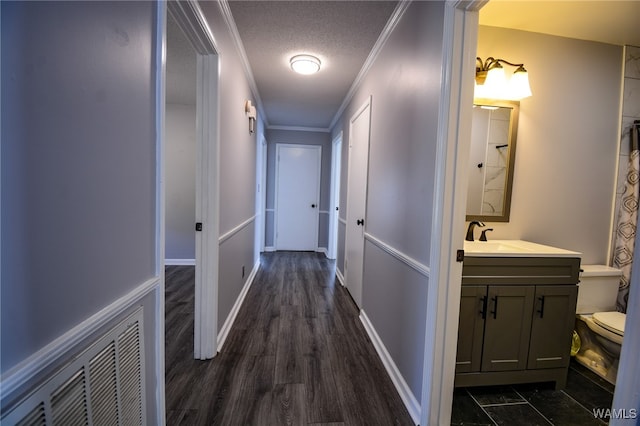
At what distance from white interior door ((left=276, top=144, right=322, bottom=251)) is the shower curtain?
406cm

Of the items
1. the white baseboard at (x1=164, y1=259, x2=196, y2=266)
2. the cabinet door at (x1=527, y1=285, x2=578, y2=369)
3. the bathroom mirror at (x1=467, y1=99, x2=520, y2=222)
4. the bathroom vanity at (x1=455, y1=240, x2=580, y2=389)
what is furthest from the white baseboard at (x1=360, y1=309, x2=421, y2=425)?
the white baseboard at (x1=164, y1=259, x2=196, y2=266)

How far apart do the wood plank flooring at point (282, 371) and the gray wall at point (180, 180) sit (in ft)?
4.41

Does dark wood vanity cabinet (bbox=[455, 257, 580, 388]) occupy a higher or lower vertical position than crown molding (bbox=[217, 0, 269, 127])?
lower

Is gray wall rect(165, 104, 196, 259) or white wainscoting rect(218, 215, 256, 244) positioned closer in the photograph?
white wainscoting rect(218, 215, 256, 244)

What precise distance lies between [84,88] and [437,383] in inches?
69.2

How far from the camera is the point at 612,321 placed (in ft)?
5.84

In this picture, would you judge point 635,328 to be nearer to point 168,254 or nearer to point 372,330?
point 372,330

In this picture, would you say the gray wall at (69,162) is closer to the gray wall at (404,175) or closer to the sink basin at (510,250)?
the gray wall at (404,175)

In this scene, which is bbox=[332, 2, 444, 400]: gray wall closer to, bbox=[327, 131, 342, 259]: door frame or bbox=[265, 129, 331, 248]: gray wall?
bbox=[327, 131, 342, 259]: door frame

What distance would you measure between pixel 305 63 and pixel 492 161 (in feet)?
5.91

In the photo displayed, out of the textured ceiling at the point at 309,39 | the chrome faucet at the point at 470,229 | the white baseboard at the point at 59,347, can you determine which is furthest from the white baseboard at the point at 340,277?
the white baseboard at the point at 59,347

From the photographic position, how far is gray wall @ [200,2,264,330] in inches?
75.9

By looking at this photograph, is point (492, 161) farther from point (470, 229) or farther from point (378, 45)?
point (378, 45)

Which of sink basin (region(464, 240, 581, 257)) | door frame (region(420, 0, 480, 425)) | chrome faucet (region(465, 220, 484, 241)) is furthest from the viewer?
chrome faucet (region(465, 220, 484, 241))
